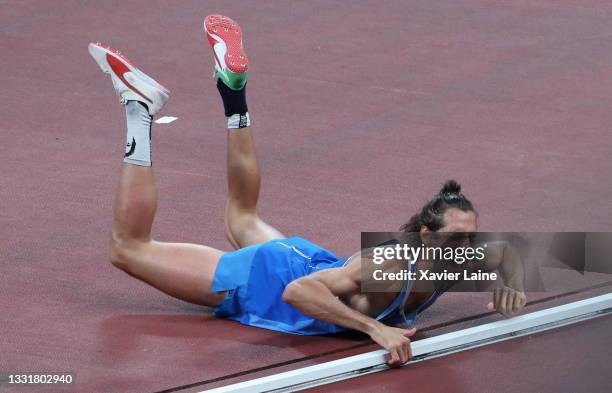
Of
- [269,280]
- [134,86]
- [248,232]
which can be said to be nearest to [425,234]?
[269,280]

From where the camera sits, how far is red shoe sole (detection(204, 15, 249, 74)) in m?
5.57

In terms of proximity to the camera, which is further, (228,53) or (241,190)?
(228,53)

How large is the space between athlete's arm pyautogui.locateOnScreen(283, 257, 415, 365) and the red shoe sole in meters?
1.29

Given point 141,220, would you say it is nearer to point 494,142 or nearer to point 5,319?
point 5,319

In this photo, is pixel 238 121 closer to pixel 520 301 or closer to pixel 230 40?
pixel 230 40

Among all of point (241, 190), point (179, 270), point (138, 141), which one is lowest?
point (179, 270)

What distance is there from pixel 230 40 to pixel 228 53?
14 cm

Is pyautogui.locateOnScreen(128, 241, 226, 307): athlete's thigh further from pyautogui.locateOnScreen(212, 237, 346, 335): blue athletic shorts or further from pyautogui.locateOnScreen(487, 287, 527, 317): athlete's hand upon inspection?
pyautogui.locateOnScreen(487, 287, 527, 317): athlete's hand

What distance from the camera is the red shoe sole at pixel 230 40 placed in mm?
5570

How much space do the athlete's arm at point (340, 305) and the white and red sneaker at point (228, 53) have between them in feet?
4.10

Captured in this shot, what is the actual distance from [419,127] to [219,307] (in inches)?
102

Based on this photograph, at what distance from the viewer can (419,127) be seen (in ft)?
23.9

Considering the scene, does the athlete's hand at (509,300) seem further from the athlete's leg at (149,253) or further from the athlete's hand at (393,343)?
the athlete's leg at (149,253)

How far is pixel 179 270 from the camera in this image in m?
5.00
